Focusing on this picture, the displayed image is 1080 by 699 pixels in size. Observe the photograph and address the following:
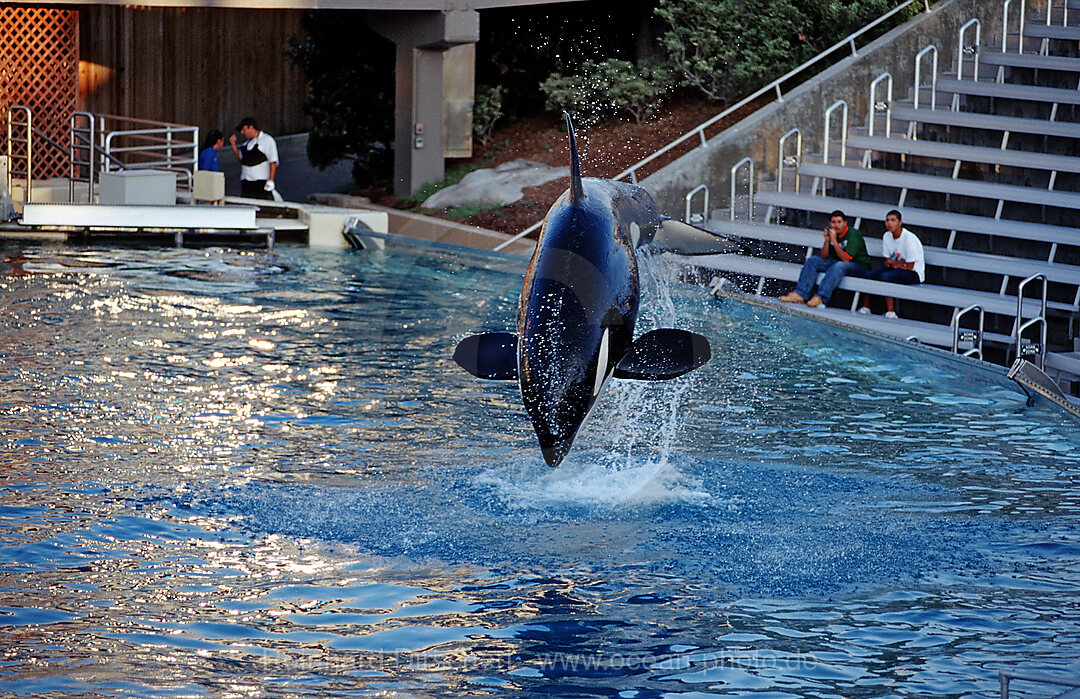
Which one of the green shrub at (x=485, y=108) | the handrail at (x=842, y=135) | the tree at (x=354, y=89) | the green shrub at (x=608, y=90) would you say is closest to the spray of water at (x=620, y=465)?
the handrail at (x=842, y=135)

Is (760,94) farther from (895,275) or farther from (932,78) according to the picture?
(895,275)

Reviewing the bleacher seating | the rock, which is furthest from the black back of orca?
the rock

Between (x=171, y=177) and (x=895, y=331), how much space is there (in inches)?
381

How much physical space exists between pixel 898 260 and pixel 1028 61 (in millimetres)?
5680

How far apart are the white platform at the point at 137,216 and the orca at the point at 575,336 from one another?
11.6 meters

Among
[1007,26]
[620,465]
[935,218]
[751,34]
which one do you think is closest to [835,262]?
[935,218]

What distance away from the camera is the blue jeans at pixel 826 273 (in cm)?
1616

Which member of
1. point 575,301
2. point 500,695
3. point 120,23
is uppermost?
point 120,23

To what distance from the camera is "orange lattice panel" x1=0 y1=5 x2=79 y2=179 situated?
23188 millimetres

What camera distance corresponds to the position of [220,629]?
6.57m

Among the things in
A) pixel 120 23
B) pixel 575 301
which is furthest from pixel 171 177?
pixel 575 301

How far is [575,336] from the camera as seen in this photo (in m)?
6.93

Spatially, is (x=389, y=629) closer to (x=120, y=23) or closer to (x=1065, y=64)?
(x=1065, y=64)

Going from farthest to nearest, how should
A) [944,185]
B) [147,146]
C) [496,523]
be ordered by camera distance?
[147,146] → [944,185] → [496,523]
